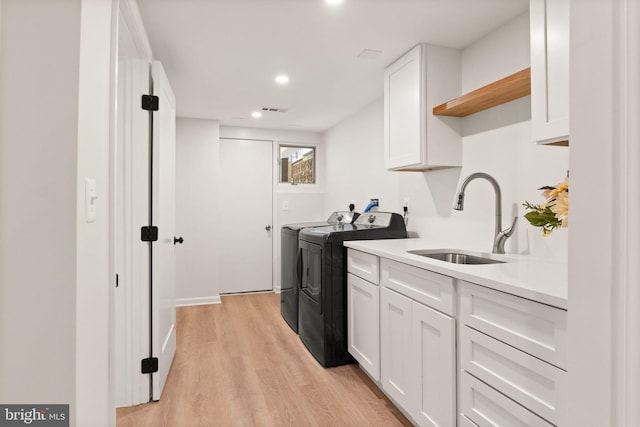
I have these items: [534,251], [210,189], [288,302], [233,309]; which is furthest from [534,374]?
[210,189]

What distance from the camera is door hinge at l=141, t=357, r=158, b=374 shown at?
2.02m

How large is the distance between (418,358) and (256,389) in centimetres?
110

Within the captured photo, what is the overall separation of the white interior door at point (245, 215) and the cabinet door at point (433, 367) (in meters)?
3.20

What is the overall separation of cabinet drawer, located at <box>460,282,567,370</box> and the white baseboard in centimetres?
338

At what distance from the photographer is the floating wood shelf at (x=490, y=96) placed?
5.43 ft

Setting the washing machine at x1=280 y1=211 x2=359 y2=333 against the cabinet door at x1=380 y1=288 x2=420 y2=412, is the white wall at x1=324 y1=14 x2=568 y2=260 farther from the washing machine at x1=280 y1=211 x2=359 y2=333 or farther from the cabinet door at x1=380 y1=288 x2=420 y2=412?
the washing machine at x1=280 y1=211 x2=359 y2=333

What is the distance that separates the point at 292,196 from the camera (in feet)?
15.7

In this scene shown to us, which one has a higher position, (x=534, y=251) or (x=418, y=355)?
(x=534, y=251)

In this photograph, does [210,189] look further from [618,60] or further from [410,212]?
[618,60]

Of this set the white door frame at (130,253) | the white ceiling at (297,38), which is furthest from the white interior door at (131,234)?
the white ceiling at (297,38)

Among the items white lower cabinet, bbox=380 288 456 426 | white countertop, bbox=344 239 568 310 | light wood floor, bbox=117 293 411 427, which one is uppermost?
white countertop, bbox=344 239 568 310

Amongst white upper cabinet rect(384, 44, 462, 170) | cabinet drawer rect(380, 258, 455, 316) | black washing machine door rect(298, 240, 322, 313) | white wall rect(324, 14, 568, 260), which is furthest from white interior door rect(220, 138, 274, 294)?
cabinet drawer rect(380, 258, 455, 316)

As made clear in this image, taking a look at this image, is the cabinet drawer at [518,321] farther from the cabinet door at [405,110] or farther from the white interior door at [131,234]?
the white interior door at [131,234]

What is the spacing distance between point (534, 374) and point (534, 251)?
0.88 m
